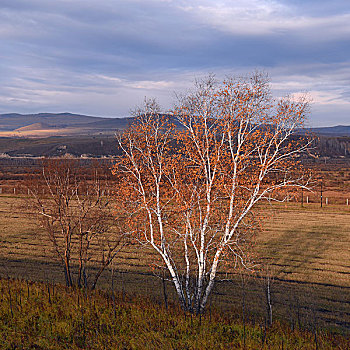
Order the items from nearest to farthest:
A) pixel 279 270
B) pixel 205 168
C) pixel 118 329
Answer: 1. pixel 118 329
2. pixel 205 168
3. pixel 279 270

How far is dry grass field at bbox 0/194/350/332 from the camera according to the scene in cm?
1772

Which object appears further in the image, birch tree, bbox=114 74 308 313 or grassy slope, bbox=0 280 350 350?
birch tree, bbox=114 74 308 313

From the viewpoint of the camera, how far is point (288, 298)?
1928cm

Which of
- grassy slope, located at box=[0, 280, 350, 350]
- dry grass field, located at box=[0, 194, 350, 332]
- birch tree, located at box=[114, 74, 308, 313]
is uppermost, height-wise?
birch tree, located at box=[114, 74, 308, 313]

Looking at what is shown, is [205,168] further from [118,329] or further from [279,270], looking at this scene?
[279,270]

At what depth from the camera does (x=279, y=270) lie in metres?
24.6

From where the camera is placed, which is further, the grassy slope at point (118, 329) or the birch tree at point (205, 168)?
the birch tree at point (205, 168)

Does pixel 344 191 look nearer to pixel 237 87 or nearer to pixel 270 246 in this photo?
pixel 270 246

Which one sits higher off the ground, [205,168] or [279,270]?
[205,168]

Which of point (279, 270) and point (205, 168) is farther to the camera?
point (279, 270)

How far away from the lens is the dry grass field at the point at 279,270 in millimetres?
17719

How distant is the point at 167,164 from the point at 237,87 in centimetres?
441

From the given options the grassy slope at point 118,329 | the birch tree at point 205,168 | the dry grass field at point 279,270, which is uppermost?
the birch tree at point 205,168

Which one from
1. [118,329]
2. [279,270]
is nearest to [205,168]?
[118,329]
